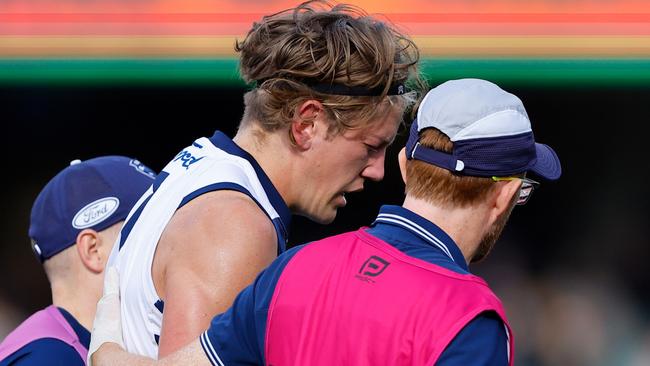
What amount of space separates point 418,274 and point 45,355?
113cm

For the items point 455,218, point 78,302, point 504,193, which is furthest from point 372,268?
point 78,302

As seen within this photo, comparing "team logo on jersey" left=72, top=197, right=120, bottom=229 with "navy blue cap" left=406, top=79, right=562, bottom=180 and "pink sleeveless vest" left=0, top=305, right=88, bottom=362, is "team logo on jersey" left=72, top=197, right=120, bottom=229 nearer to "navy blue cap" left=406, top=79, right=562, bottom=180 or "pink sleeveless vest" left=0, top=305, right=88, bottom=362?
"pink sleeveless vest" left=0, top=305, right=88, bottom=362

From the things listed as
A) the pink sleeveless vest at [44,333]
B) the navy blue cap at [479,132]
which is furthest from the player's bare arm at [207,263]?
the pink sleeveless vest at [44,333]

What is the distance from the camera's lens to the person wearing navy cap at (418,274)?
171 centimetres

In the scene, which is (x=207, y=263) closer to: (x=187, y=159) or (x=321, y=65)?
(x=187, y=159)

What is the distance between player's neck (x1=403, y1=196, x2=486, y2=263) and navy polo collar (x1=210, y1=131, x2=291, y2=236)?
45 cm

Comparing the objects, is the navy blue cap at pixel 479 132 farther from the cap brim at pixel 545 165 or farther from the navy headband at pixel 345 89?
the navy headband at pixel 345 89

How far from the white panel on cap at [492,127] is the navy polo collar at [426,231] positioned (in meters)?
0.17

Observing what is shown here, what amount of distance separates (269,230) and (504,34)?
2.84 metres

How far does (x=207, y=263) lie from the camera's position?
2.02 meters

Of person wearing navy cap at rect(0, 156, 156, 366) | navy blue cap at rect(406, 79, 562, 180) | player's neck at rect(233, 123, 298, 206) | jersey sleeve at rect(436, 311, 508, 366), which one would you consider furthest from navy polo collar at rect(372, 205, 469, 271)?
person wearing navy cap at rect(0, 156, 156, 366)

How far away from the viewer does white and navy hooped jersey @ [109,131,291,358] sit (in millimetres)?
2156

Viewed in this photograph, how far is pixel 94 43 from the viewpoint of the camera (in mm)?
4812

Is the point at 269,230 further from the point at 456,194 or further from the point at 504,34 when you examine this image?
the point at 504,34
